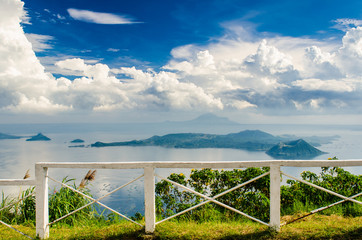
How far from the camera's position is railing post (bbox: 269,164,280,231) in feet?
14.5

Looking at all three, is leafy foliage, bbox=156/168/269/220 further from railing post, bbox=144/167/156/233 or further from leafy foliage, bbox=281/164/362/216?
railing post, bbox=144/167/156/233

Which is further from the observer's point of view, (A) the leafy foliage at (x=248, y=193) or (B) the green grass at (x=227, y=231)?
(A) the leafy foliage at (x=248, y=193)

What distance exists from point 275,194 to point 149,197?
1917 millimetres

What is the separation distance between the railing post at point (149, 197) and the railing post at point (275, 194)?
5.90 feet

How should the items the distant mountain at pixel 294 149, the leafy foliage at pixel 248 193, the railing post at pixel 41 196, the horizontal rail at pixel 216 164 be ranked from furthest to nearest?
the distant mountain at pixel 294 149, the leafy foliage at pixel 248 193, the railing post at pixel 41 196, the horizontal rail at pixel 216 164

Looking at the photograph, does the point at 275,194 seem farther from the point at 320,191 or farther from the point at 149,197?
the point at 320,191

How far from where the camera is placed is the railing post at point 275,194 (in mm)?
4411

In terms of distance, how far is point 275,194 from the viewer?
175 inches

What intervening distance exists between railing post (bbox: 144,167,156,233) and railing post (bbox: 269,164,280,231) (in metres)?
1.80

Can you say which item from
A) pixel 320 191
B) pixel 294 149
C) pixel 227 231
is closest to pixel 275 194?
pixel 227 231

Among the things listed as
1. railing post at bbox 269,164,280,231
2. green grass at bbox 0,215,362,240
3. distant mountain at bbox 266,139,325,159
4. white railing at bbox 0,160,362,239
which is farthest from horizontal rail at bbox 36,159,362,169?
distant mountain at bbox 266,139,325,159

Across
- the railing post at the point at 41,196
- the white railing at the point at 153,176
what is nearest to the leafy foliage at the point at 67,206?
the railing post at the point at 41,196

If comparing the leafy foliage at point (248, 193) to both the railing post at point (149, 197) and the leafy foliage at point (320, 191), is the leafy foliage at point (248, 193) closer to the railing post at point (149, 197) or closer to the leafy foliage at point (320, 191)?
the leafy foliage at point (320, 191)

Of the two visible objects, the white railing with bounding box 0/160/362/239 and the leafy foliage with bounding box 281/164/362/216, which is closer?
the white railing with bounding box 0/160/362/239
